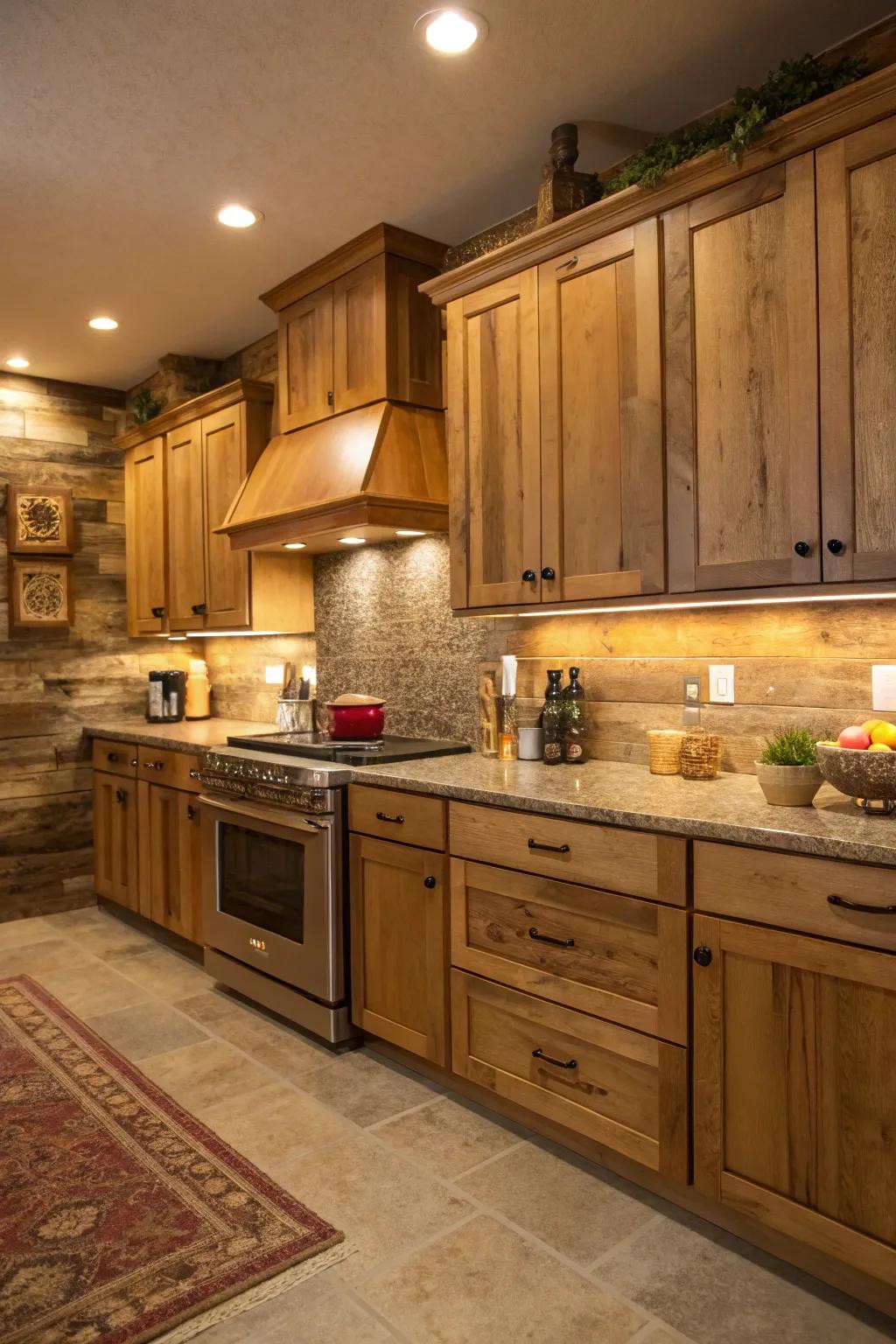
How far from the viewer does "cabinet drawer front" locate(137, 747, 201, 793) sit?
12.3 ft

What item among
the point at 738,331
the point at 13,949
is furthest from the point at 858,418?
the point at 13,949

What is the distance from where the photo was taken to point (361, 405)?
3307mm

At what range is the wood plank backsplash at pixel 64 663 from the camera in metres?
4.60

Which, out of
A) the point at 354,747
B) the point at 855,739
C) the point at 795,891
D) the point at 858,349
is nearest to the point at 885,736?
the point at 855,739

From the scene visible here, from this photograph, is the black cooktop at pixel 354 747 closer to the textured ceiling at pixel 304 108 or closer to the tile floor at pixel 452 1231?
the tile floor at pixel 452 1231

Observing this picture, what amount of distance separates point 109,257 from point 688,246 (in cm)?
223

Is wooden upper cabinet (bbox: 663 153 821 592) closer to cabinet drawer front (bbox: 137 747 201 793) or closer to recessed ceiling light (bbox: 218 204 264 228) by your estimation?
recessed ceiling light (bbox: 218 204 264 228)

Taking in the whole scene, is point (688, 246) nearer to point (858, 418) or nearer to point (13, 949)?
point (858, 418)

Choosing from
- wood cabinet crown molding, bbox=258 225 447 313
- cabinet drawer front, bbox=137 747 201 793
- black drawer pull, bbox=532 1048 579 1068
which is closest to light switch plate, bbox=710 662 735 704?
black drawer pull, bbox=532 1048 579 1068

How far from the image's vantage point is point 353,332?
3350 millimetres

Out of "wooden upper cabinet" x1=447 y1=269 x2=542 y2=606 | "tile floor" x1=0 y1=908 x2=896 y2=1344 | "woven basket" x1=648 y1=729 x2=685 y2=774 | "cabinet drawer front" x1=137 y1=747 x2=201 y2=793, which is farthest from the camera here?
"cabinet drawer front" x1=137 y1=747 x2=201 y2=793

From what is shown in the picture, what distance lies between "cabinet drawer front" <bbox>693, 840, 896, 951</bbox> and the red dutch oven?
5.23ft

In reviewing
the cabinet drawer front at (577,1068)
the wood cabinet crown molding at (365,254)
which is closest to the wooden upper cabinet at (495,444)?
the wood cabinet crown molding at (365,254)

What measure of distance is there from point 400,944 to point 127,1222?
97 centimetres
